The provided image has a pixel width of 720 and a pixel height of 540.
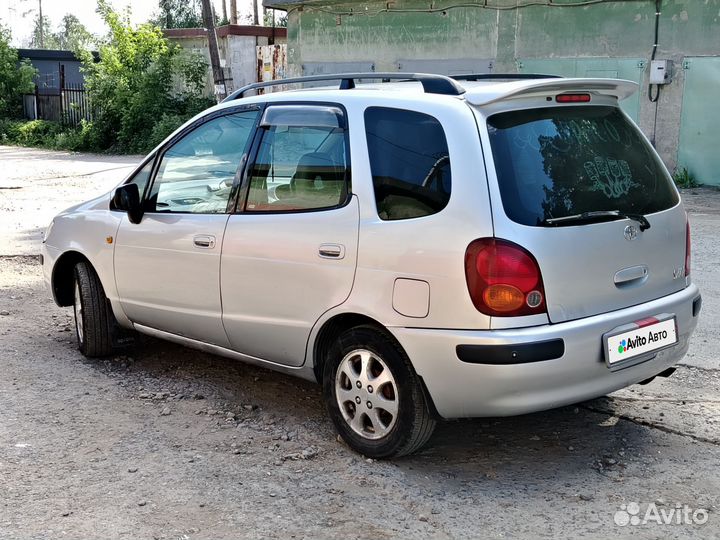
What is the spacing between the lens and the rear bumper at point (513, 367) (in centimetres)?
355

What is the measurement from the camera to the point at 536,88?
3.86 meters

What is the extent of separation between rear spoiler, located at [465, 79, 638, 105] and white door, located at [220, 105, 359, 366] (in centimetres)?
69

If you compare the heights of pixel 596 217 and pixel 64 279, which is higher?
pixel 596 217

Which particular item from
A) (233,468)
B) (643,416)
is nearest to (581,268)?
(643,416)

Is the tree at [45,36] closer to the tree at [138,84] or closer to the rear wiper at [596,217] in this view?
the tree at [138,84]

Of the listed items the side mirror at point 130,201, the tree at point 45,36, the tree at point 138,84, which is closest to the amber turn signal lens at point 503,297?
the side mirror at point 130,201

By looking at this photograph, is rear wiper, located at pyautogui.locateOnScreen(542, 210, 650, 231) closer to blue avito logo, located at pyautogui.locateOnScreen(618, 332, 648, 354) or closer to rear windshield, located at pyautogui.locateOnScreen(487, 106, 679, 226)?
rear windshield, located at pyautogui.locateOnScreen(487, 106, 679, 226)

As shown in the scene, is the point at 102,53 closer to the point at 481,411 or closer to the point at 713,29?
the point at 713,29

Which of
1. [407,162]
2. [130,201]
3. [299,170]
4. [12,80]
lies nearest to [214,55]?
[12,80]

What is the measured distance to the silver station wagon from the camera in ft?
11.8

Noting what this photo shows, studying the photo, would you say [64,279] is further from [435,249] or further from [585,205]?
[585,205]

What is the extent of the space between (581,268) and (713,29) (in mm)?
12367

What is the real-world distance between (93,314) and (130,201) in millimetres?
896

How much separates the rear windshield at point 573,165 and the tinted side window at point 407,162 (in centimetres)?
25
